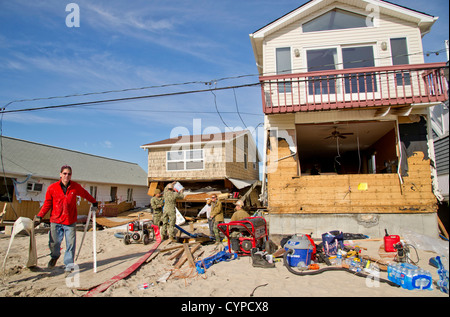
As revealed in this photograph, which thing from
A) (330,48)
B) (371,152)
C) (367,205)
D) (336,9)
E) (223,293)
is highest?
(336,9)

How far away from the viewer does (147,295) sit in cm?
452

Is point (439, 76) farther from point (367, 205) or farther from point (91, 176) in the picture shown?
point (91, 176)

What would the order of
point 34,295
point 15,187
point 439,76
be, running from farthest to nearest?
point 15,187
point 439,76
point 34,295

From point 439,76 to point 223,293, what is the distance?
10.0 metres

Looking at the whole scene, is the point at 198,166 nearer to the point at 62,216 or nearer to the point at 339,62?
the point at 339,62

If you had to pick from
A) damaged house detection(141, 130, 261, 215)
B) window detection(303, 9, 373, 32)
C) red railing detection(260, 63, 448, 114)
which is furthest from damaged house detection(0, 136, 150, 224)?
window detection(303, 9, 373, 32)

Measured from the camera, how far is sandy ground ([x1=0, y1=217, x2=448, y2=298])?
177 inches

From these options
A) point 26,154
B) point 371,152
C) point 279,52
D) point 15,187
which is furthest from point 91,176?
point 371,152

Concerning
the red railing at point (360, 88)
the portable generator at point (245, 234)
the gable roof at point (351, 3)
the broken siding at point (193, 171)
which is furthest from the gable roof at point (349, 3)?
the broken siding at point (193, 171)

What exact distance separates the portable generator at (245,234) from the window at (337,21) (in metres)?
8.61

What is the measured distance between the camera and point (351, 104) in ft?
31.1

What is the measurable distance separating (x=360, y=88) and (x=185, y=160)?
1316 centimetres

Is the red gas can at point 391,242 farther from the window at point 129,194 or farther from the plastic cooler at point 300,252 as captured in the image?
the window at point 129,194

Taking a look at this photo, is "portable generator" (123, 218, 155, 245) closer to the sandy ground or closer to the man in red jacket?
the sandy ground
